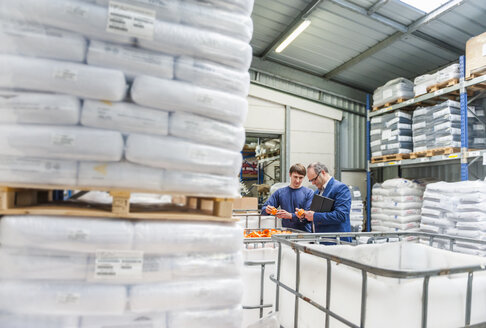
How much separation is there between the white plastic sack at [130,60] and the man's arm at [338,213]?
273 cm

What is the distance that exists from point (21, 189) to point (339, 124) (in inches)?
382

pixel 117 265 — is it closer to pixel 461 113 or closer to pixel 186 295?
pixel 186 295

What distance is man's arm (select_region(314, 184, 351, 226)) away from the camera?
382cm

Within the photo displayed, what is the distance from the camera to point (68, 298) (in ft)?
4.52

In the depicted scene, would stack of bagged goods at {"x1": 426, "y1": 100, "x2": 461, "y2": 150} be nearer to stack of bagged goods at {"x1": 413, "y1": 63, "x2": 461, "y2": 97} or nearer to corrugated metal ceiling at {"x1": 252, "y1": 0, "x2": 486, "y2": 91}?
stack of bagged goods at {"x1": 413, "y1": 63, "x2": 461, "y2": 97}

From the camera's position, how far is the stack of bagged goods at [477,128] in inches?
247

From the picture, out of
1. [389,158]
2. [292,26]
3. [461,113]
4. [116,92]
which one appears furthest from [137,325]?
[292,26]

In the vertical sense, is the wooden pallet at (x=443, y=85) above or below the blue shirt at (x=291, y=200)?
above

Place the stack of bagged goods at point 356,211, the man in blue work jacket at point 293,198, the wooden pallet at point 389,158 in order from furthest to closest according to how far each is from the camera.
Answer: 1. the stack of bagged goods at point 356,211
2. the wooden pallet at point 389,158
3. the man in blue work jacket at point 293,198

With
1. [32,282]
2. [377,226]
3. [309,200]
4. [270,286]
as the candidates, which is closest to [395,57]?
[377,226]

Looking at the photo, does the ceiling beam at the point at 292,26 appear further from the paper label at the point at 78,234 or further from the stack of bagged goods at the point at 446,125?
the paper label at the point at 78,234

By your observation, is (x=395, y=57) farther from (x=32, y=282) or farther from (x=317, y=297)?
(x=32, y=282)

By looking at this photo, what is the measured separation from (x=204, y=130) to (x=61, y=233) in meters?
0.74

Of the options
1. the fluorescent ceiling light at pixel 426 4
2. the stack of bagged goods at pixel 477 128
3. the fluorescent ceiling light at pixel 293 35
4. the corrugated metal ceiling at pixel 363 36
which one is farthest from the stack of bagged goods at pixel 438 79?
the fluorescent ceiling light at pixel 293 35
